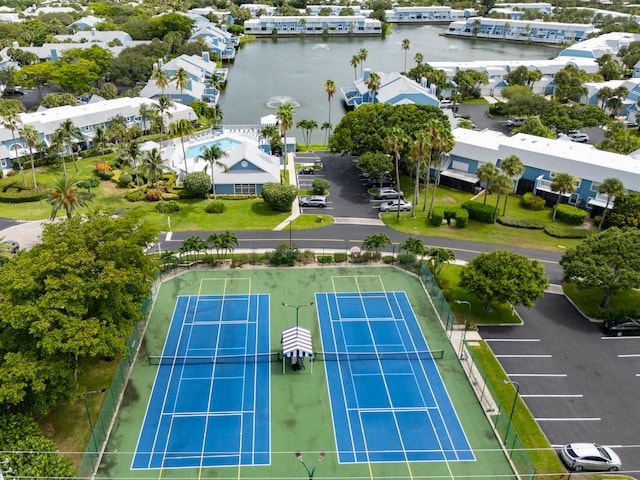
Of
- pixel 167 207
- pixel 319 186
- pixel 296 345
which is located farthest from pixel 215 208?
pixel 296 345

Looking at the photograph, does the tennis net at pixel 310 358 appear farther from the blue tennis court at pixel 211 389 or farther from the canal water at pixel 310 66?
the canal water at pixel 310 66

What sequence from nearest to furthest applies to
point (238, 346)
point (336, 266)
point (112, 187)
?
point (238, 346), point (336, 266), point (112, 187)

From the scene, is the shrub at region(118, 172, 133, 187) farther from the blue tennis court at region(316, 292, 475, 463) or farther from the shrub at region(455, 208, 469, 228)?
the shrub at region(455, 208, 469, 228)

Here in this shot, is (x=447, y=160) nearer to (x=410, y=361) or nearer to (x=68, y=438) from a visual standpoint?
(x=410, y=361)

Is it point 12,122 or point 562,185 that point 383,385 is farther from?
point 12,122

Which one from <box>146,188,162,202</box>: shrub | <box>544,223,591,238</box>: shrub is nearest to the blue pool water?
<box>146,188,162,202</box>: shrub

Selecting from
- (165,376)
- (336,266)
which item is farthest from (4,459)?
(336,266)

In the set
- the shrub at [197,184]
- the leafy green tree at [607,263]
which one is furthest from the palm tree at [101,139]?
the leafy green tree at [607,263]
